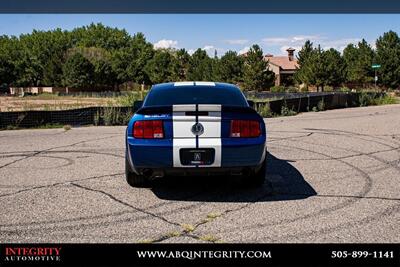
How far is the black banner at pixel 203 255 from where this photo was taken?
3148 mm

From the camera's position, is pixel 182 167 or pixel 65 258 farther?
pixel 182 167

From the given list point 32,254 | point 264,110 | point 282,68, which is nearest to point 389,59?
point 282,68

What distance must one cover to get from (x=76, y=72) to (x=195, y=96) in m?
72.5

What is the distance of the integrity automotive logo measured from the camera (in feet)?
10.5

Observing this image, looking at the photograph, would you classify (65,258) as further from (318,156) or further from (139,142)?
(318,156)

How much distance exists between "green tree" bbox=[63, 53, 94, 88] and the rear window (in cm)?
7194

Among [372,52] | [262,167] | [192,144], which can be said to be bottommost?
[262,167]

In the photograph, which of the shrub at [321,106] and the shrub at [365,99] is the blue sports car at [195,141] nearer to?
the shrub at [321,106]

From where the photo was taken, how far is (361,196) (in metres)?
5.15

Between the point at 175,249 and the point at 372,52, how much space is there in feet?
201

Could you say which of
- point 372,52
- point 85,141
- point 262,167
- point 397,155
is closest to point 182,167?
point 262,167

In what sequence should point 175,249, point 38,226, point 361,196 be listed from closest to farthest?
point 175,249
point 38,226
point 361,196

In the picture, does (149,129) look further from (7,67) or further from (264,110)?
(7,67)

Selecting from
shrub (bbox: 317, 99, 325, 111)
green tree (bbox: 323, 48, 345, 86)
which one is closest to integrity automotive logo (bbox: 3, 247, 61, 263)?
shrub (bbox: 317, 99, 325, 111)
